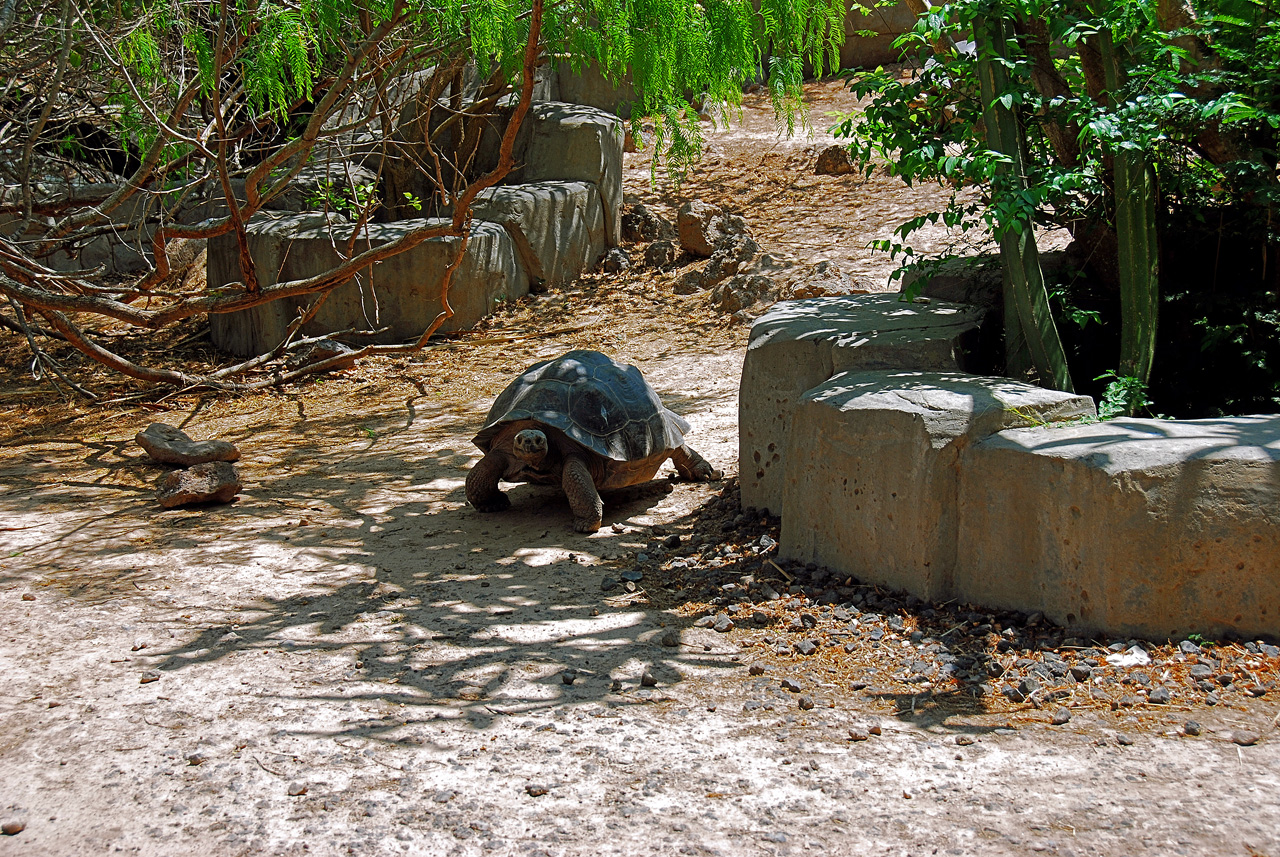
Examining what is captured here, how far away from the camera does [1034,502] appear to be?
3.41 meters

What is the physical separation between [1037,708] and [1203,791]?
59 centimetres

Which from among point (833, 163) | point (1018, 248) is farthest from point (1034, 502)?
point (833, 163)

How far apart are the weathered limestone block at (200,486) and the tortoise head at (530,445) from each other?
5.45ft

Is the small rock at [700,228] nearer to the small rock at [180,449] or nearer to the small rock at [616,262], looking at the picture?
the small rock at [616,262]

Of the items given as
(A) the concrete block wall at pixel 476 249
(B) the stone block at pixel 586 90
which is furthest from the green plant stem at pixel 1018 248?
(B) the stone block at pixel 586 90

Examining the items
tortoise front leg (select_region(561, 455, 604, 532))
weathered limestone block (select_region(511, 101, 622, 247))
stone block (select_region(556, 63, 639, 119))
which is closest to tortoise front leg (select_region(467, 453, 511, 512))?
tortoise front leg (select_region(561, 455, 604, 532))

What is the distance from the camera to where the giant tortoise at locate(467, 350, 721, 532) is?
198 inches

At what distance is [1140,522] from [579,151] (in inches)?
346

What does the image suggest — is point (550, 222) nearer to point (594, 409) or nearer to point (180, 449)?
point (180, 449)

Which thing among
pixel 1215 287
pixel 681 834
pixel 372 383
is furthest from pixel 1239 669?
pixel 372 383

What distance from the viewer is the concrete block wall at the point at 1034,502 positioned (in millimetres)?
3154

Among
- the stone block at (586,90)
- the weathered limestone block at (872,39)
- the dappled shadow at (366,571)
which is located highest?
the weathered limestone block at (872,39)

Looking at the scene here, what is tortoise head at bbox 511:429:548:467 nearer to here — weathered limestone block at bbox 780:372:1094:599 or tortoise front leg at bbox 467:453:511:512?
tortoise front leg at bbox 467:453:511:512

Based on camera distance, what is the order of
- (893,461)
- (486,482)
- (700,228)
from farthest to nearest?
(700,228)
(486,482)
(893,461)
